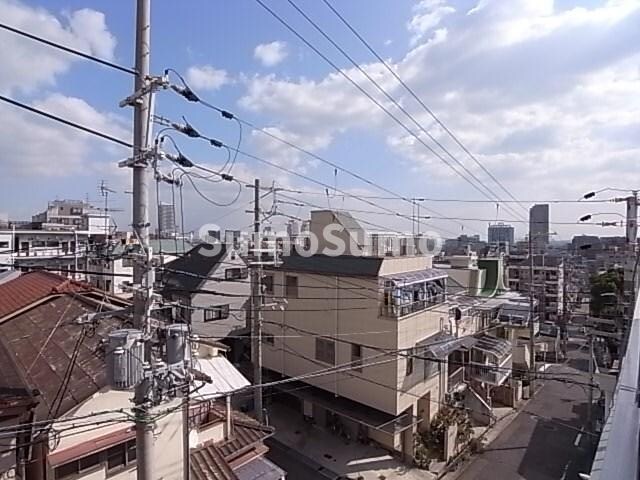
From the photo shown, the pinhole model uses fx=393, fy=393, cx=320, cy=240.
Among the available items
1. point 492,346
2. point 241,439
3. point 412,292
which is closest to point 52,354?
point 241,439

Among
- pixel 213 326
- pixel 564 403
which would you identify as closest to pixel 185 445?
pixel 213 326

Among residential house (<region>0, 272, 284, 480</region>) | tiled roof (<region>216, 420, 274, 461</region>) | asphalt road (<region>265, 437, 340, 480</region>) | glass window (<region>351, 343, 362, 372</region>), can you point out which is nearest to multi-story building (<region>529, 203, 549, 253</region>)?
glass window (<region>351, 343, 362, 372</region>)

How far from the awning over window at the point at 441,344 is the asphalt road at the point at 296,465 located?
4.95 meters

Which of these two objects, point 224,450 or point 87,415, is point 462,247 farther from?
point 87,415

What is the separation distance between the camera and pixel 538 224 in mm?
17141

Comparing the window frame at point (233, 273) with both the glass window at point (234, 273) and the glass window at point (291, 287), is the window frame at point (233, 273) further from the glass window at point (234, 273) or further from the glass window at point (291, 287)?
the glass window at point (291, 287)

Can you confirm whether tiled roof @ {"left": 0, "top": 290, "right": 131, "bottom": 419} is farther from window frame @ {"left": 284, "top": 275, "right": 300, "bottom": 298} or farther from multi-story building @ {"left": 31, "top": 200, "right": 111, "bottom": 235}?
multi-story building @ {"left": 31, "top": 200, "right": 111, "bottom": 235}

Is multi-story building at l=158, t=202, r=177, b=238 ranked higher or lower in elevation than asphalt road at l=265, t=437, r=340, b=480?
higher

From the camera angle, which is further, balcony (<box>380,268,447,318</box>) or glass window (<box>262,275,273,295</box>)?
glass window (<box>262,275,273,295</box>)

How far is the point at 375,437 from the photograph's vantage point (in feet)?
44.5

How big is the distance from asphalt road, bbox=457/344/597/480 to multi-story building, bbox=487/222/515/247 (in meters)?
9.48

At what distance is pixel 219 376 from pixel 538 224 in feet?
50.0

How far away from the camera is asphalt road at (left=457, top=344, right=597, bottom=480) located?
12508 mm

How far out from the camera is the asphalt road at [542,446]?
12508 millimetres
